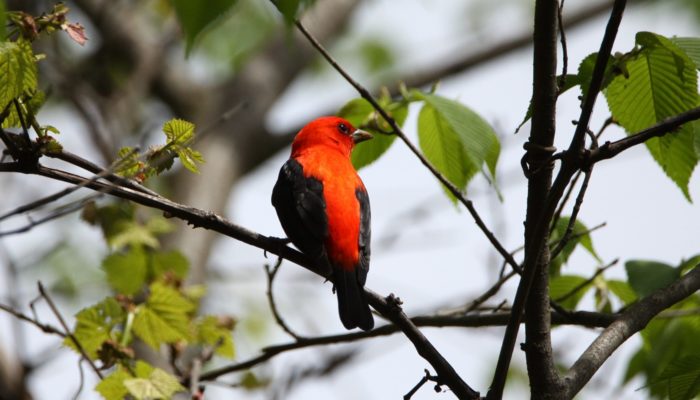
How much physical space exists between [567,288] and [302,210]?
131cm

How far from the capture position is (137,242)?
14.4 feet

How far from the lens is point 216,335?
13.1 ft

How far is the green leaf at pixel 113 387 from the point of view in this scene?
3.26 metres

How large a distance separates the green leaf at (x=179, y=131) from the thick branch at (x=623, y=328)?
138 cm

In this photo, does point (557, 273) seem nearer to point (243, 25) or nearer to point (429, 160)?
point (429, 160)

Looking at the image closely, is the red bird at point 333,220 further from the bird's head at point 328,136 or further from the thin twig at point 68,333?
the thin twig at point 68,333

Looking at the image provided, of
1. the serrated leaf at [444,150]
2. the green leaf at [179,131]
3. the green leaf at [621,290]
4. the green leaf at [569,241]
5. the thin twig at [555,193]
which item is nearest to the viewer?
the thin twig at [555,193]

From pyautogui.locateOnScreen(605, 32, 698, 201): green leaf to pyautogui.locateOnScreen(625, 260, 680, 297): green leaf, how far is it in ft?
1.44

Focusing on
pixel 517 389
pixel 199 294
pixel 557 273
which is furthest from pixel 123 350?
pixel 517 389

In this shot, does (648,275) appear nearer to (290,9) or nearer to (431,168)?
(431,168)

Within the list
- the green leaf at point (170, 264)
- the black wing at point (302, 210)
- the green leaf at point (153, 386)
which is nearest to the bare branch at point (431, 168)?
the black wing at point (302, 210)

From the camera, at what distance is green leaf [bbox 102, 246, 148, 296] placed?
4.20 metres

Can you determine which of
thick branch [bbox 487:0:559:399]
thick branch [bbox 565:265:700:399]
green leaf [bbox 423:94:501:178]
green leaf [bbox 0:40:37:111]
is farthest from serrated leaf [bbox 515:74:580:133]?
green leaf [bbox 0:40:37:111]

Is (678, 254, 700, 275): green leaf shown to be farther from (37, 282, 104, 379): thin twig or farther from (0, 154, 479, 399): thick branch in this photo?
(37, 282, 104, 379): thin twig
